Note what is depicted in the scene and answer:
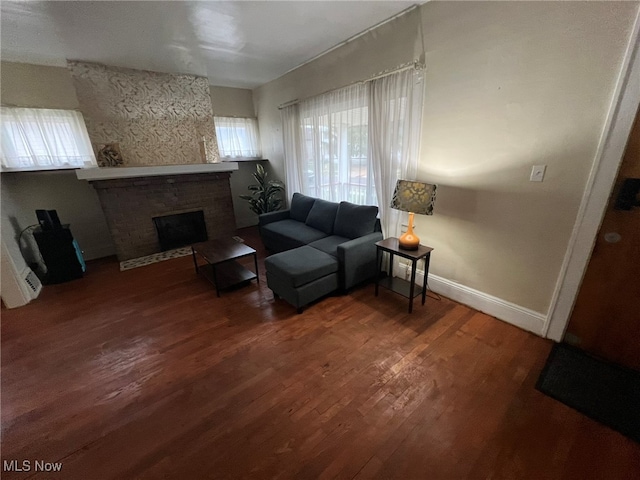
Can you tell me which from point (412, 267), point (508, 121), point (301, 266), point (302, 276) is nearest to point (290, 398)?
point (302, 276)

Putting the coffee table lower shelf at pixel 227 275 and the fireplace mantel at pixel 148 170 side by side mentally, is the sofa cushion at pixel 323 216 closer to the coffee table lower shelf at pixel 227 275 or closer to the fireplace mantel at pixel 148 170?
the coffee table lower shelf at pixel 227 275

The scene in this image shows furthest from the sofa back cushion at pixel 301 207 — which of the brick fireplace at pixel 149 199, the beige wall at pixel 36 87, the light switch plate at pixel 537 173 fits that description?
the beige wall at pixel 36 87

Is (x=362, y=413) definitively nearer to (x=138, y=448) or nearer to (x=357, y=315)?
(x=357, y=315)

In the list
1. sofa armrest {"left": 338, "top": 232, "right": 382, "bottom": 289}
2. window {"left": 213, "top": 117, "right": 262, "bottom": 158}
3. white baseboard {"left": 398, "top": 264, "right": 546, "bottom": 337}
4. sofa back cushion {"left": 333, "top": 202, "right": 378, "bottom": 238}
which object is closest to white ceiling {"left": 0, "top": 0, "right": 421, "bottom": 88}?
window {"left": 213, "top": 117, "right": 262, "bottom": 158}

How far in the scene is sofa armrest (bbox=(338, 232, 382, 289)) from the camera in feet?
8.25

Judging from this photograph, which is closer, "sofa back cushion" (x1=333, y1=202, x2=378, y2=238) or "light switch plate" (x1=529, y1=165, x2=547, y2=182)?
"light switch plate" (x1=529, y1=165, x2=547, y2=182)

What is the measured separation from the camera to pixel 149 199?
3801 millimetres

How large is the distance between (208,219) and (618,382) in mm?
4916

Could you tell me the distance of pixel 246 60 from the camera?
10.7 ft

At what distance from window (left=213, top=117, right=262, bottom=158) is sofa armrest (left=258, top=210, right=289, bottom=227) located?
1.69m

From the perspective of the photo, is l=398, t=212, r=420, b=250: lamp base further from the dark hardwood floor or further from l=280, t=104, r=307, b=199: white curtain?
l=280, t=104, r=307, b=199: white curtain

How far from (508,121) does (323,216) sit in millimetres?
2113

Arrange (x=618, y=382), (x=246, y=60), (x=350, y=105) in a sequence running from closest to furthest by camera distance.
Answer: (x=618, y=382)
(x=350, y=105)
(x=246, y=60)

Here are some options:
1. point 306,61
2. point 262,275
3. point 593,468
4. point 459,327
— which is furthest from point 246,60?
point 593,468
